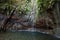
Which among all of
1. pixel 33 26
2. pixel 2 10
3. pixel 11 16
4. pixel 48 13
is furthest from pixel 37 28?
pixel 2 10

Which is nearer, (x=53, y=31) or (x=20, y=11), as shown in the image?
(x=53, y=31)

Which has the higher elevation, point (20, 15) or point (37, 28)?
point (20, 15)

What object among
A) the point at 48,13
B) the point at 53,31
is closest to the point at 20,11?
the point at 48,13

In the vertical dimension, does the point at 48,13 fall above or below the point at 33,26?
above

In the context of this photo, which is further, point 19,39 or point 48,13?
point 48,13

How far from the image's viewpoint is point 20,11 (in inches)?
436

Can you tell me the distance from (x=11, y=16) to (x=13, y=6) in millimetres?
721

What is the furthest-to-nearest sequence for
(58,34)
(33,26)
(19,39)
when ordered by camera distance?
(33,26)
(58,34)
(19,39)

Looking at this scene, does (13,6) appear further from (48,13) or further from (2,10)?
A: (48,13)

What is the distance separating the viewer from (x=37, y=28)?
34.7ft

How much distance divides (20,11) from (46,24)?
2.18 meters

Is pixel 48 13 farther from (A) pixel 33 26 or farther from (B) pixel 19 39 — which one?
(B) pixel 19 39

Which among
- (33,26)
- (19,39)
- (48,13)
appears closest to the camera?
(19,39)

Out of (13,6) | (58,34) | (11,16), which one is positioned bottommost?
(58,34)
